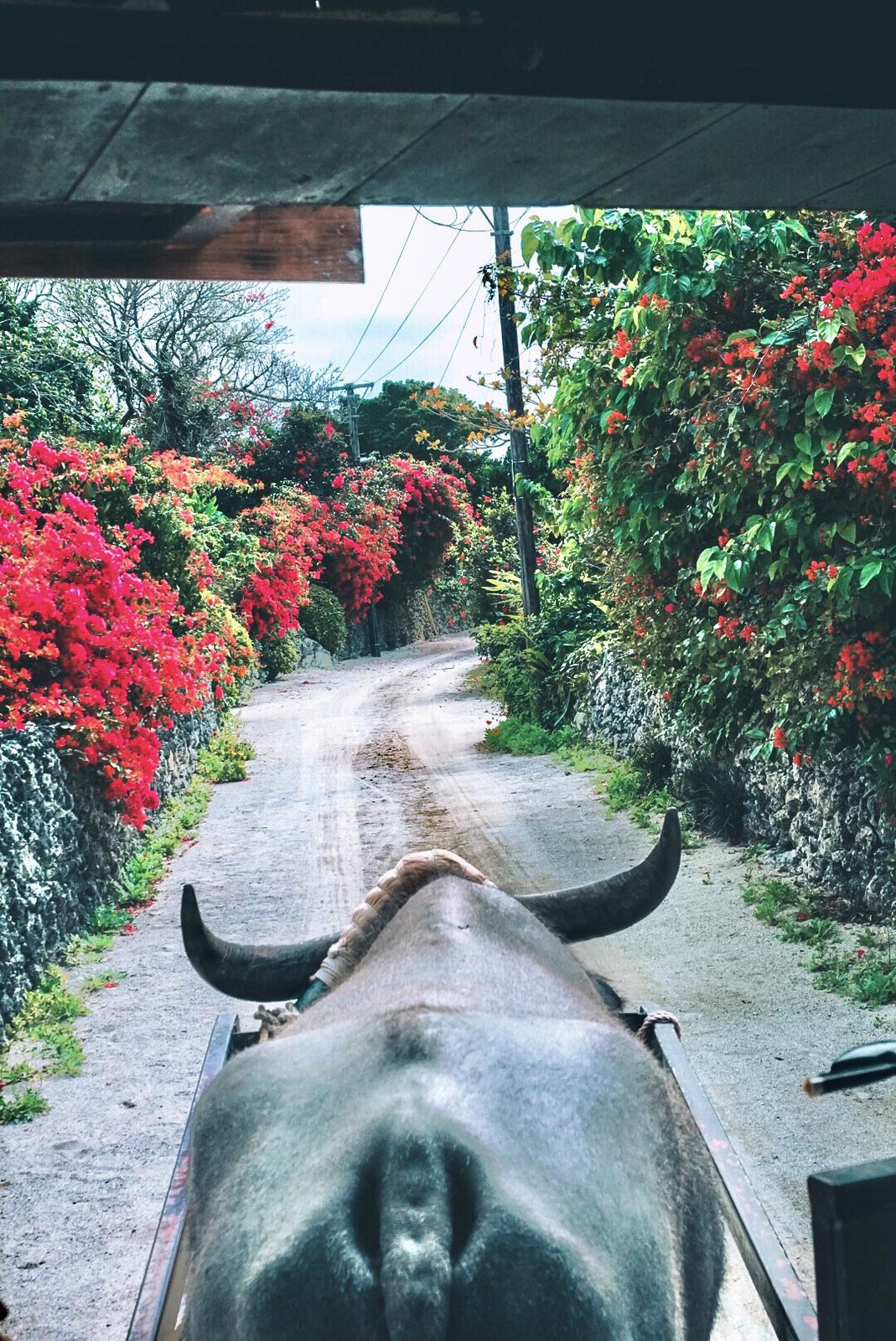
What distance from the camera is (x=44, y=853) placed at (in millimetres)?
7016

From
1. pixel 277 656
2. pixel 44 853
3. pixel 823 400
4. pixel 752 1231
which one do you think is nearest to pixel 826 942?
pixel 823 400

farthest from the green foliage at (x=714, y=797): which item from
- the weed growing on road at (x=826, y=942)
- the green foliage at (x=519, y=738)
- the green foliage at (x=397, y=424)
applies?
the green foliage at (x=397, y=424)

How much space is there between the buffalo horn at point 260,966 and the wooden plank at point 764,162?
209 centimetres

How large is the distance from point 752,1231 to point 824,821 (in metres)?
5.50

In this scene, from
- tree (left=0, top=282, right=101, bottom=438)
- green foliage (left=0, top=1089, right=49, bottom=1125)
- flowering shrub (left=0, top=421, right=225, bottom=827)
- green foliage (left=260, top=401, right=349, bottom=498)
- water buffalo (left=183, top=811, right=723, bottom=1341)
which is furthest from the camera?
green foliage (left=260, top=401, right=349, bottom=498)

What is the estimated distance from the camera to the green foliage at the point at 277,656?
23.0 metres

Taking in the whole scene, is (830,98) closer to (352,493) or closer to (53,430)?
(53,430)

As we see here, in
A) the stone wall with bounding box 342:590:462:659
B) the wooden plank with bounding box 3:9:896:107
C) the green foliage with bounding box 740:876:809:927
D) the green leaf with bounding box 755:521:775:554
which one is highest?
the wooden plank with bounding box 3:9:896:107

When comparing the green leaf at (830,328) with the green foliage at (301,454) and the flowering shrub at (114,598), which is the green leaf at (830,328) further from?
the green foliage at (301,454)

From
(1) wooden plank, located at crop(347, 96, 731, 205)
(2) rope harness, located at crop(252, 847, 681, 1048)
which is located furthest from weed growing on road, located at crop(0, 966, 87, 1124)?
(1) wooden plank, located at crop(347, 96, 731, 205)

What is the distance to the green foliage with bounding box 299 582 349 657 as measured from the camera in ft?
86.5

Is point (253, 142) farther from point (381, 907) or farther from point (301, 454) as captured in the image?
point (301, 454)

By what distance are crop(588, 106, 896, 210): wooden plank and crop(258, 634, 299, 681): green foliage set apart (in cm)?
1961

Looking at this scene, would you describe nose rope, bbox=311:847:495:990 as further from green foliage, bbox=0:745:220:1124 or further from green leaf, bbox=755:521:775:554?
green leaf, bbox=755:521:775:554
